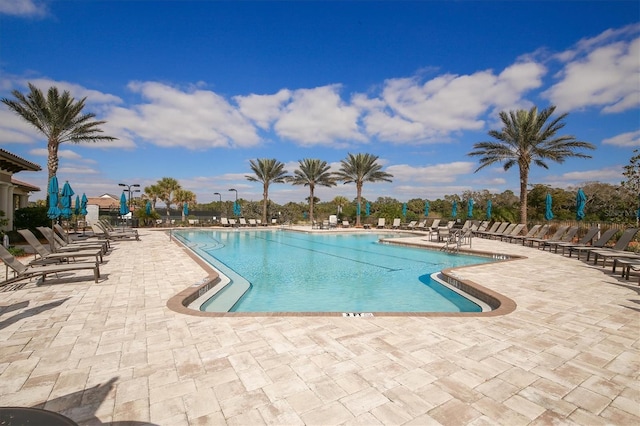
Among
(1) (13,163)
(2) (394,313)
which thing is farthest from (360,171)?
(2) (394,313)

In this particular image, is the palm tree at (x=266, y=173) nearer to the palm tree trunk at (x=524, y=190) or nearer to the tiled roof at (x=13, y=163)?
the tiled roof at (x=13, y=163)

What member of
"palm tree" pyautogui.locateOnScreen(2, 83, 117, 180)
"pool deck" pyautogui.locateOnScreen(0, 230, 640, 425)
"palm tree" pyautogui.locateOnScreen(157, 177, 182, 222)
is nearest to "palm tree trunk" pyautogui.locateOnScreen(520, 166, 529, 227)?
"pool deck" pyautogui.locateOnScreen(0, 230, 640, 425)

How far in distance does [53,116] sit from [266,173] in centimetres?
1774

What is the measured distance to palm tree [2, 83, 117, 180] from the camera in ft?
51.8

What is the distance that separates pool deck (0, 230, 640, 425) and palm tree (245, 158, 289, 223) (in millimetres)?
27108

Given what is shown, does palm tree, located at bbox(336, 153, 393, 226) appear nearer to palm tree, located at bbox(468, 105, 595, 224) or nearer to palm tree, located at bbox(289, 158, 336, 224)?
palm tree, located at bbox(289, 158, 336, 224)

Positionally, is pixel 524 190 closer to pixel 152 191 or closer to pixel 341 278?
pixel 341 278

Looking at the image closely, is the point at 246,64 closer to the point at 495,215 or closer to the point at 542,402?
the point at 542,402

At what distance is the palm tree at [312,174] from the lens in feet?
102

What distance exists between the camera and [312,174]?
103 ft

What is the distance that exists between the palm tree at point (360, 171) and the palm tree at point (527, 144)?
11043mm

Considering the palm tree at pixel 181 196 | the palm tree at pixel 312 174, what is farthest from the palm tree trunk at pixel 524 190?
the palm tree at pixel 181 196

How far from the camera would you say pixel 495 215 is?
912 inches

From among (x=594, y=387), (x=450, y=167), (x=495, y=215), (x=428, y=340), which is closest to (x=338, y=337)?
(x=428, y=340)
